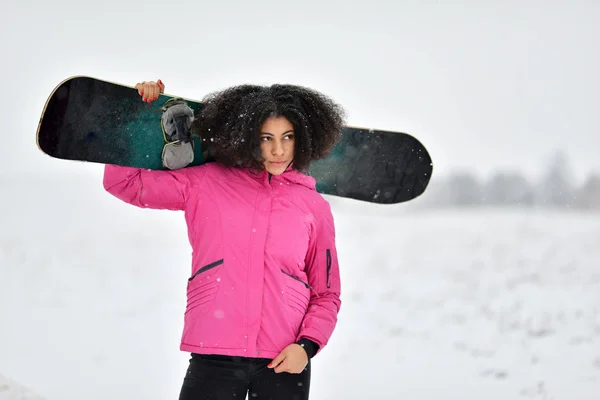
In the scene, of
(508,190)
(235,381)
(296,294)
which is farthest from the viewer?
(508,190)

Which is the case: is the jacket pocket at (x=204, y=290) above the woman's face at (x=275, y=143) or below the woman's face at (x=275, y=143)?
below

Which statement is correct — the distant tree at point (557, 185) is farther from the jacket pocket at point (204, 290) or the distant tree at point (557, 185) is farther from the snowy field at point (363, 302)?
the jacket pocket at point (204, 290)

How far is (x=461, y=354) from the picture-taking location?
5270 mm

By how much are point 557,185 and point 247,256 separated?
11283 mm

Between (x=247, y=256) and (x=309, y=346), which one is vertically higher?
(x=247, y=256)

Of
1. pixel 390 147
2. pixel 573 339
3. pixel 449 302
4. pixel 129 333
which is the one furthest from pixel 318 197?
pixel 449 302

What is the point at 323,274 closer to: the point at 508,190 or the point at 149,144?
the point at 149,144

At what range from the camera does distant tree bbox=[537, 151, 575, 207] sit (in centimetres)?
1061

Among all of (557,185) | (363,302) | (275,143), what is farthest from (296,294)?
(557,185)

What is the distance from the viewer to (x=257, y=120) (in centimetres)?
171

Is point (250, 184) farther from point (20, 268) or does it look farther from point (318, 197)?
point (20, 268)

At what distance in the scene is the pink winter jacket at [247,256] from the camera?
5.19ft

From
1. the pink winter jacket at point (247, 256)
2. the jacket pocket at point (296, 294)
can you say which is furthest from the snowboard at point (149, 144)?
the jacket pocket at point (296, 294)

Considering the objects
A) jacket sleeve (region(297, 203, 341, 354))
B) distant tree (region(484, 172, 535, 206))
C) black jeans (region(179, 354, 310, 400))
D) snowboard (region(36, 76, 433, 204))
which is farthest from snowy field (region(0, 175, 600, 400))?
jacket sleeve (region(297, 203, 341, 354))
